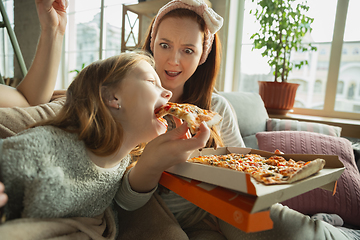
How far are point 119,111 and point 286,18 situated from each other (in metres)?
2.20

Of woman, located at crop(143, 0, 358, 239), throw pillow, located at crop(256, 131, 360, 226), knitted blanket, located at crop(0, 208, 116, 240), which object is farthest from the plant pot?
knitted blanket, located at crop(0, 208, 116, 240)

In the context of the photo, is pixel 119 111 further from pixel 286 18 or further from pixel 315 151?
pixel 286 18

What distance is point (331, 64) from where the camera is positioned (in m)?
2.57

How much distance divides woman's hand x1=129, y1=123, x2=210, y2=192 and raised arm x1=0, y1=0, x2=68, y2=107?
1.85 ft

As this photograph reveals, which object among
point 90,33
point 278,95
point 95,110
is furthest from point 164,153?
point 90,33

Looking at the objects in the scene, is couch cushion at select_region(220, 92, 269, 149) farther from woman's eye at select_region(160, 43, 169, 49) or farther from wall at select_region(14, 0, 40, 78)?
wall at select_region(14, 0, 40, 78)

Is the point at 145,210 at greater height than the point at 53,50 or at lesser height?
lesser

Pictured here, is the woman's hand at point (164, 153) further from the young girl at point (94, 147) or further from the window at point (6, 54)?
the window at point (6, 54)

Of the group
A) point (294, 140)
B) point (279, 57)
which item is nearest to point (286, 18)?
point (279, 57)

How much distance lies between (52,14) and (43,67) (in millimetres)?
242

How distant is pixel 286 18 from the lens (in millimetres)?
2334

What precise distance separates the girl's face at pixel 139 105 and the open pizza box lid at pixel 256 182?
16 cm

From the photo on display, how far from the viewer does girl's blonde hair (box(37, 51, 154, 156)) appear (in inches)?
29.1

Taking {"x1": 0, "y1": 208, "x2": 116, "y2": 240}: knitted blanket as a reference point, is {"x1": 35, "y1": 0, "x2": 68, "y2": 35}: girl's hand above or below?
above
